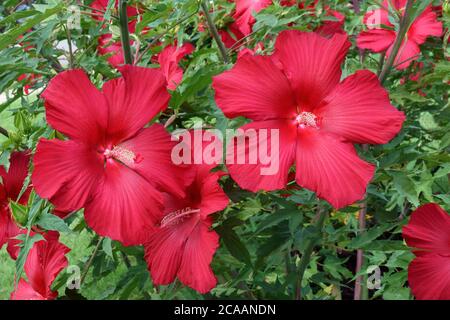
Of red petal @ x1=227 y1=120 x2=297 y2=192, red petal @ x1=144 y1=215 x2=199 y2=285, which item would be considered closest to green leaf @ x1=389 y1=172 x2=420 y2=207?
red petal @ x1=227 y1=120 x2=297 y2=192

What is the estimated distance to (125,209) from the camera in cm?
80

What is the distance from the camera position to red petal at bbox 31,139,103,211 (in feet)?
2.53

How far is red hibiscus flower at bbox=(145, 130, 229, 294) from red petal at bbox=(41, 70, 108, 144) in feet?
0.52

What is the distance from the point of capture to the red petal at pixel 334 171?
785mm

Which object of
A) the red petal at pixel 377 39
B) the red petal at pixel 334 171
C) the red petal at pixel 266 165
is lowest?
the red petal at pixel 377 39

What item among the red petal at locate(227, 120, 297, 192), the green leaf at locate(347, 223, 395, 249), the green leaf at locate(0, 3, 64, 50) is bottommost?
the green leaf at locate(347, 223, 395, 249)

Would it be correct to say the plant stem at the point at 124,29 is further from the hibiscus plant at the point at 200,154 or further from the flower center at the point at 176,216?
the flower center at the point at 176,216

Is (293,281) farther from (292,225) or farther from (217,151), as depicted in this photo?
(217,151)

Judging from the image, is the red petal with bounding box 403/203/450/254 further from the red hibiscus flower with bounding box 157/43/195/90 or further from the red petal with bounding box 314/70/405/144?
the red hibiscus flower with bounding box 157/43/195/90

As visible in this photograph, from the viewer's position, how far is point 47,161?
30.6 inches

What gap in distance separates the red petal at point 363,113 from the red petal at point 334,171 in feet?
0.08

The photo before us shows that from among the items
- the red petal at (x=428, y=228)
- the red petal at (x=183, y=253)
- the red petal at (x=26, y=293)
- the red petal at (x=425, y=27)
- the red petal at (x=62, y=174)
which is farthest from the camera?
the red petal at (x=425, y=27)

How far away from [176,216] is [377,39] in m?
0.69

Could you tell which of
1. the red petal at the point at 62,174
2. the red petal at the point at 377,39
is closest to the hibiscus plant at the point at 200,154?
the red petal at the point at 62,174
